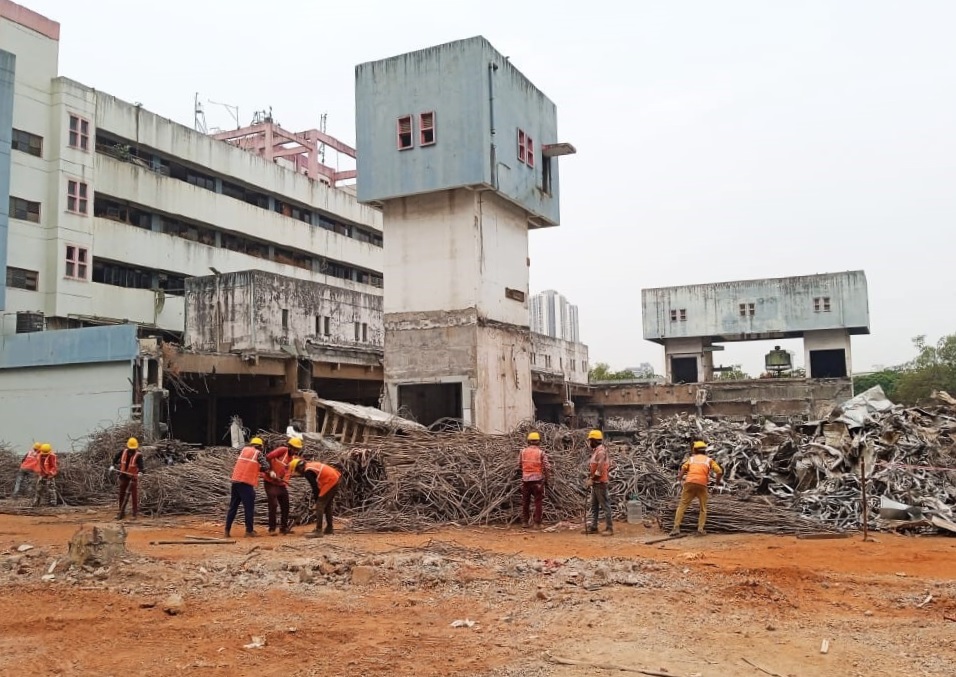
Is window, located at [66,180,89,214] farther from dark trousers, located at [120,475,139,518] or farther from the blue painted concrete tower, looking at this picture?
dark trousers, located at [120,475,139,518]

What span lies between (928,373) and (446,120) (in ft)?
126

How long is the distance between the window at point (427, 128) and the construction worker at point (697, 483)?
1547 centimetres

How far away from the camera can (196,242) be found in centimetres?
4081

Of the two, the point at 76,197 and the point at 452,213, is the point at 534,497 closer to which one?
the point at 452,213

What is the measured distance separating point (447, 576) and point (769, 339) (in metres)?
43.7

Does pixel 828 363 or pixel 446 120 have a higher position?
pixel 446 120

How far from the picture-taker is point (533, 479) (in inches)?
555

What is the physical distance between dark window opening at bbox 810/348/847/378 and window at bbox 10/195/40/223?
39.1 meters

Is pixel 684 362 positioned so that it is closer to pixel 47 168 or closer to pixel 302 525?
pixel 47 168

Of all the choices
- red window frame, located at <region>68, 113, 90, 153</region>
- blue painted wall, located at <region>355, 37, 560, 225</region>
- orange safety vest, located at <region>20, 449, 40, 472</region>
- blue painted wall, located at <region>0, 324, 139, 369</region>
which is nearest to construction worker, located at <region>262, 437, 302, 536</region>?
orange safety vest, located at <region>20, 449, 40, 472</region>

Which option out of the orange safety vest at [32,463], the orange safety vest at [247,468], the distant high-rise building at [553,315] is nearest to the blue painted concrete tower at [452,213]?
the orange safety vest at [32,463]

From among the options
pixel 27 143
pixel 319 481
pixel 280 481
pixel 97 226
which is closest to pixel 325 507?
pixel 319 481

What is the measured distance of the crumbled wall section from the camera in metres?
28.0

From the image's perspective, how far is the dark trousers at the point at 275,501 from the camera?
13.6m
